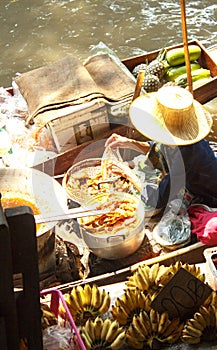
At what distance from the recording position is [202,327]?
2.25 m

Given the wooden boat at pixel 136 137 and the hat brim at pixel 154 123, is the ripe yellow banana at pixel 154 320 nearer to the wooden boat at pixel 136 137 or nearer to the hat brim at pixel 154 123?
the wooden boat at pixel 136 137

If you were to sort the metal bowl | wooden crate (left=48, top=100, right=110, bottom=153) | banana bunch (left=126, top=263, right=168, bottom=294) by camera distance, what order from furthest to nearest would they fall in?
wooden crate (left=48, top=100, right=110, bottom=153)
the metal bowl
banana bunch (left=126, top=263, right=168, bottom=294)

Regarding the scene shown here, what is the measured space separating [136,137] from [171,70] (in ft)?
3.02

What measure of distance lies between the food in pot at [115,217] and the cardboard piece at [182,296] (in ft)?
3.08

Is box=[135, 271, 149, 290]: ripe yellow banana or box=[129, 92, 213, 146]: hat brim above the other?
box=[129, 92, 213, 146]: hat brim

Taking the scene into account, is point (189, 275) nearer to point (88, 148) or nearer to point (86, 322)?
point (86, 322)

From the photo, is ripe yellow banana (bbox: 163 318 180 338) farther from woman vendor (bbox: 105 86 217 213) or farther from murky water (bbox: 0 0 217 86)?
murky water (bbox: 0 0 217 86)

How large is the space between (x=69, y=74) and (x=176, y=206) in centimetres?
154

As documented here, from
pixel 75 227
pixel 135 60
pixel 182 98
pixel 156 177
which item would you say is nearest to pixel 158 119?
pixel 182 98

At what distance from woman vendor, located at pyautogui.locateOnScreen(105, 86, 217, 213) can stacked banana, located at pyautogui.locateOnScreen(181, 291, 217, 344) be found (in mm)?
1224

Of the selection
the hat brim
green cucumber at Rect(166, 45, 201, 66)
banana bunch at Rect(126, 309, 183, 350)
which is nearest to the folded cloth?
the hat brim

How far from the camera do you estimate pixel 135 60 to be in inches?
193

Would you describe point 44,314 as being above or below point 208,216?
above

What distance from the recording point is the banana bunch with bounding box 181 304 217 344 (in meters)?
2.24
